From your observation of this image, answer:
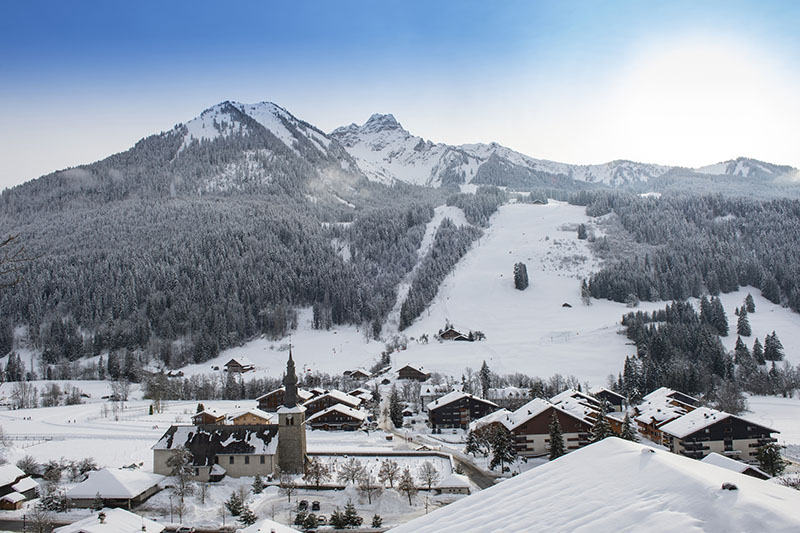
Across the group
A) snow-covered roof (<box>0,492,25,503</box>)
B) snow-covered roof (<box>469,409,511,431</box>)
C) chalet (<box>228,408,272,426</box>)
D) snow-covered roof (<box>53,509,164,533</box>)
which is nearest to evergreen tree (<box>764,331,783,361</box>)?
snow-covered roof (<box>469,409,511,431</box>)

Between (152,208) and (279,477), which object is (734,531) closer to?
(279,477)

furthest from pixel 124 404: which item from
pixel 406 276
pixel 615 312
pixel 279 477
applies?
pixel 615 312

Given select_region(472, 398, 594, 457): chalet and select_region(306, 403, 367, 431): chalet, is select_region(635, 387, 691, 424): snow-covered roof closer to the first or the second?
select_region(472, 398, 594, 457): chalet

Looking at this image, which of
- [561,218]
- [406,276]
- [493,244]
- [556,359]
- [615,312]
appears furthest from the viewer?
[561,218]

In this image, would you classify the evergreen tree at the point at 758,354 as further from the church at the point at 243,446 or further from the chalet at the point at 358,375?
the church at the point at 243,446

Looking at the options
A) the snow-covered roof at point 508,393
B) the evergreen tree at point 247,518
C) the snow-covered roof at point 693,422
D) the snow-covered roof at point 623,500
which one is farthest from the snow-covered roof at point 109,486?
the snow-covered roof at point 508,393

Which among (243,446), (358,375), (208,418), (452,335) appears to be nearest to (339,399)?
(208,418)

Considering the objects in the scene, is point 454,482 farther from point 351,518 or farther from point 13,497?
point 13,497
